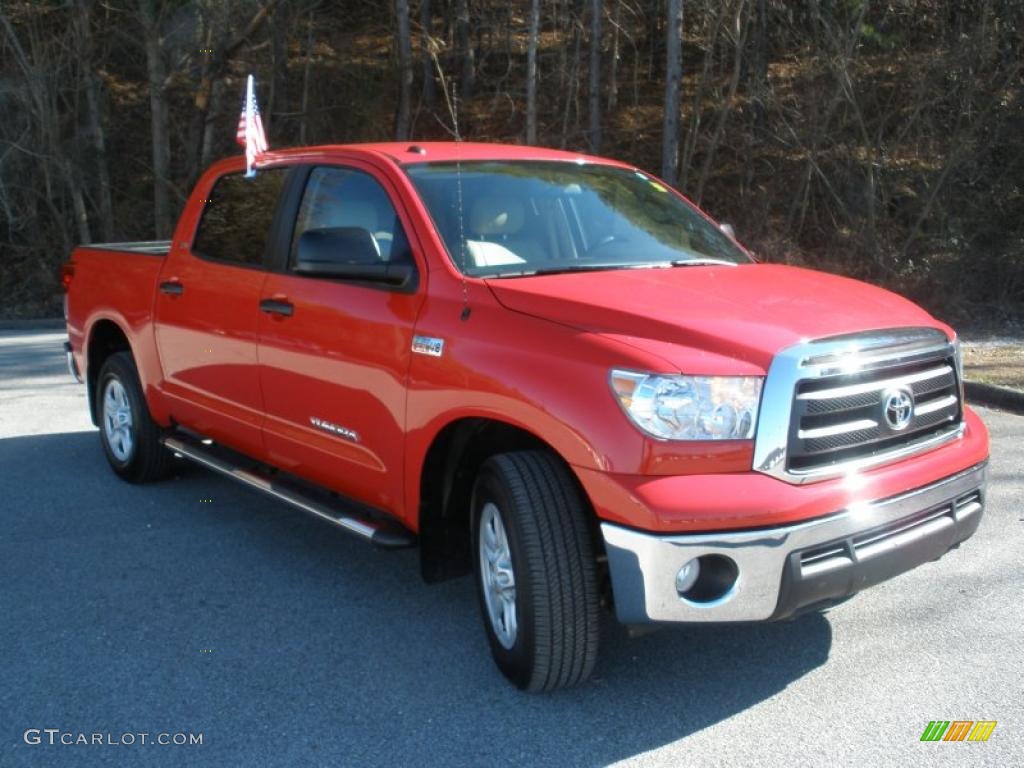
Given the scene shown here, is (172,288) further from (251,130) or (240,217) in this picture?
(251,130)

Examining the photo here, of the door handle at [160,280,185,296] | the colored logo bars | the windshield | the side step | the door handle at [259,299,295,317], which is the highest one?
the windshield

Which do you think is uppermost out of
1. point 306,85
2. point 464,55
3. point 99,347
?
point 464,55

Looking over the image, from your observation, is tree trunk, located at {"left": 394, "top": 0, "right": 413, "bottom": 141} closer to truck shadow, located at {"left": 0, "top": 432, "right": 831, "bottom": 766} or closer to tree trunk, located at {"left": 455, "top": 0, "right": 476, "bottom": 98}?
tree trunk, located at {"left": 455, "top": 0, "right": 476, "bottom": 98}

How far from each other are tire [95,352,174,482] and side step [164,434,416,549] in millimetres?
282

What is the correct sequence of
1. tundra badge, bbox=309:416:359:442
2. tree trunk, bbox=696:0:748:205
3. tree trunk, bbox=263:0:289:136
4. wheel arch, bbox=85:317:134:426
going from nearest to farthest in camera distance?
tundra badge, bbox=309:416:359:442
wheel arch, bbox=85:317:134:426
tree trunk, bbox=696:0:748:205
tree trunk, bbox=263:0:289:136

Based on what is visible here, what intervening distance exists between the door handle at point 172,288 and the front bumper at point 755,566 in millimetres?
3340

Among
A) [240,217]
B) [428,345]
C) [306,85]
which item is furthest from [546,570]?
[306,85]

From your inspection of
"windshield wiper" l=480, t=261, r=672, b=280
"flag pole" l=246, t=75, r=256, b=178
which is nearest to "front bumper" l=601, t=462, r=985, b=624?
"windshield wiper" l=480, t=261, r=672, b=280

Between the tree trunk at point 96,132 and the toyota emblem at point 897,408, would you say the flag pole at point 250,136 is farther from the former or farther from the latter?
the tree trunk at point 96,132

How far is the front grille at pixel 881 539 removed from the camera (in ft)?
11.2

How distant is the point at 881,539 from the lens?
3.57 m

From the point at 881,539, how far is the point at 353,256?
235 centimetres

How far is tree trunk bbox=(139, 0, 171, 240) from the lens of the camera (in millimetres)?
19781

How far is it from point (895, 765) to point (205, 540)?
365 centimetres
